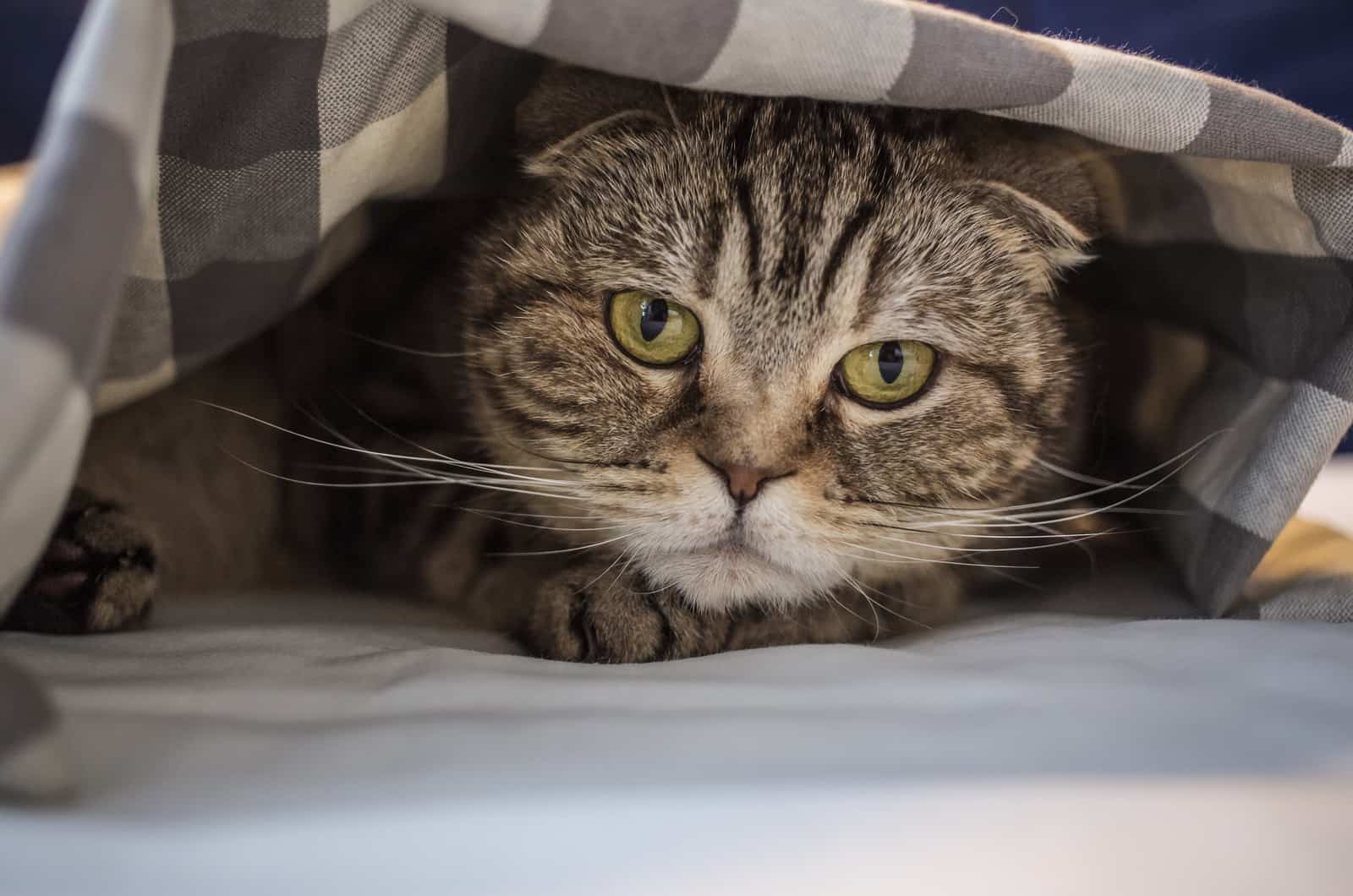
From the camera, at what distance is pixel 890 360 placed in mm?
913

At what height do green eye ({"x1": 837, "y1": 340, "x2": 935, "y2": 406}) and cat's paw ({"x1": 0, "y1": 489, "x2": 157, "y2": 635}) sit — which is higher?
green eye ({"x1": 837, "y1": 340, "x2": 935, "y2": 406})

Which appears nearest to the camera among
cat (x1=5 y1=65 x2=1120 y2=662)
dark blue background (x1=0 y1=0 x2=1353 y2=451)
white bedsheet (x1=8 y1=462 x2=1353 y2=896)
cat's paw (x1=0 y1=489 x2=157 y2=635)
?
white bedsheet (x1=8 y1=462 x2=1353 y2=896)

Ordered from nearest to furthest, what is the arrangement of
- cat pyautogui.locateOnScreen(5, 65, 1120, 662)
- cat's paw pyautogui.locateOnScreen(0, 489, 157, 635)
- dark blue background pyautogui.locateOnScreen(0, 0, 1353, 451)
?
cat's paw pyautogui.locateOnScreen(0, 489, 157, 635), cat pyautogui.locateOnScreen(5, 65, 1120, 662), dark blue background pyautogui.locateOnScreen(0, 0, 1353, 451)

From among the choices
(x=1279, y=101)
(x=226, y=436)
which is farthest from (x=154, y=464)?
(x=1279, y=101)

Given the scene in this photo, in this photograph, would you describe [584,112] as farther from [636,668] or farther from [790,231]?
[636,668]

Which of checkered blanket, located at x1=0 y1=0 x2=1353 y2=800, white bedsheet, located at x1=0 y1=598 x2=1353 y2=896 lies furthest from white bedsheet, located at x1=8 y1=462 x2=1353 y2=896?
checkered blanket, located at x1=0 y1=0 x2=1353 y2=800

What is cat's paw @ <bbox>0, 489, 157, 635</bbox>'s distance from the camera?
0.75 metres

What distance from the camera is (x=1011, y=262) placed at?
957 mm

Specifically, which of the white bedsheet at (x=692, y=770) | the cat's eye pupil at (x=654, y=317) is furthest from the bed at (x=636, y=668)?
the cat's eye pupil at (x=654, y=317)

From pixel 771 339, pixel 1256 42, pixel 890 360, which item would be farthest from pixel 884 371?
pixel 1256 42

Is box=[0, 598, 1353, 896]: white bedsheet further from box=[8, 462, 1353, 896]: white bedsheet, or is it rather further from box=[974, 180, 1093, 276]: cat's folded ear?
box=[974, 180, 1093, 276]: cat's folded ear

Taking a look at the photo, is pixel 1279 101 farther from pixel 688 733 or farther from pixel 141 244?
pixel 141 244

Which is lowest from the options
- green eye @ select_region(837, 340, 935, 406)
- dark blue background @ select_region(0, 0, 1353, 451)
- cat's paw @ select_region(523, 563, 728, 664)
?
cat's paw @ select_region(523, 563, 728, 664)

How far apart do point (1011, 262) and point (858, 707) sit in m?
0.49
